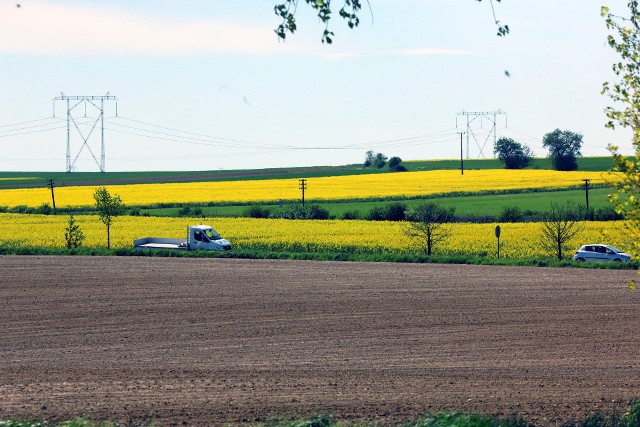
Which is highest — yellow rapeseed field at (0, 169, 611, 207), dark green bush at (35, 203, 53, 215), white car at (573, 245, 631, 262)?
yellow rapeseed field at (0, 169, 611, 207)

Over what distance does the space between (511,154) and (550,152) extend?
936 cm

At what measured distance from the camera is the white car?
46312 millimetres

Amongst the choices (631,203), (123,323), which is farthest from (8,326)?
(631,203)

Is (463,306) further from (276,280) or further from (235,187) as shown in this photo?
(235,187)

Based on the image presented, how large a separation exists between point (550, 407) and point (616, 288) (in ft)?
60.1

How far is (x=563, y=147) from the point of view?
151625 millimetres

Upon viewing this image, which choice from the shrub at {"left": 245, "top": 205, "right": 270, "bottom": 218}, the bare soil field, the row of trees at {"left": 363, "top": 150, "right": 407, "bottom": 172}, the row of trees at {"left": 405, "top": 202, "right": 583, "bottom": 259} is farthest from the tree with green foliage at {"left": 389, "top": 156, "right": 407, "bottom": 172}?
the bare soil field

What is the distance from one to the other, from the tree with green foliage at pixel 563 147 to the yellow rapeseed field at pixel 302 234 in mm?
82799

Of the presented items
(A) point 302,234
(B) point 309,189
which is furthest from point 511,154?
(A) point 302,234

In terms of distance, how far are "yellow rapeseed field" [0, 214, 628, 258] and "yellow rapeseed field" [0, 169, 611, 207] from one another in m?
19.9

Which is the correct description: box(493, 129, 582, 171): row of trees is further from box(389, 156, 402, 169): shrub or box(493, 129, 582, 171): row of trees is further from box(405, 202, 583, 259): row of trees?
box(405, 202, 583, 259): row of trees

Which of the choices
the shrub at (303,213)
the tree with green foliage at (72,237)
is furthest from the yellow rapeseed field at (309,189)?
the tree with green foliage at (72,237)

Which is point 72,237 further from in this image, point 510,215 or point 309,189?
point 309,189

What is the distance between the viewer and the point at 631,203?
16.8 m
